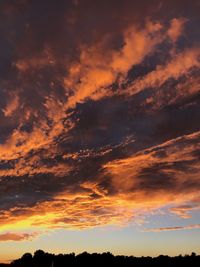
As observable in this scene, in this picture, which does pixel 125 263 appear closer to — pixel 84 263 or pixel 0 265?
pixel 84 263

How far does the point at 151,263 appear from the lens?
12962cm

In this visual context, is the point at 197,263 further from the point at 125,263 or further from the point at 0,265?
the point at 0,265

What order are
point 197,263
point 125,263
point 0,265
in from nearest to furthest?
1. point 0,265
2. point 197,263
3. point 125,263

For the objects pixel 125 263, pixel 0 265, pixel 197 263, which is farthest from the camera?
pixel 125 263

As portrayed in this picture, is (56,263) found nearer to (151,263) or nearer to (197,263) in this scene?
(151,263)

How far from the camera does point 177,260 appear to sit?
4980 inches

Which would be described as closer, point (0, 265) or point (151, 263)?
point (0, 265)

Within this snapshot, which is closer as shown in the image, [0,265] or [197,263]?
[0,265]

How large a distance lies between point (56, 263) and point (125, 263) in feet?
76.5

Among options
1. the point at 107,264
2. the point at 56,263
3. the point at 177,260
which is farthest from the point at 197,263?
the point at 56,263

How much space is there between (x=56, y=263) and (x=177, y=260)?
40996 mm

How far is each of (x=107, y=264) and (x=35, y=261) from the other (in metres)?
23.8

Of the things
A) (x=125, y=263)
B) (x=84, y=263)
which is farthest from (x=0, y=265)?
(x=125, y=263)

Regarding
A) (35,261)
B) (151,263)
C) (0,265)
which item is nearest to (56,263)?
(35,261)
